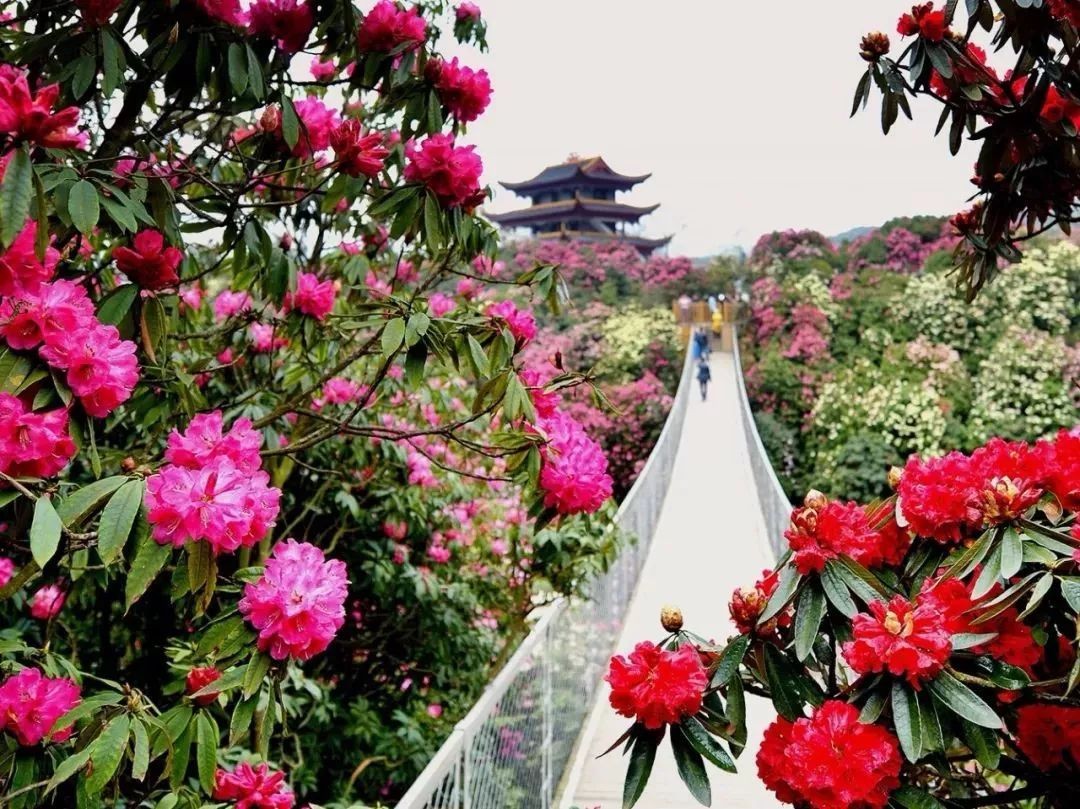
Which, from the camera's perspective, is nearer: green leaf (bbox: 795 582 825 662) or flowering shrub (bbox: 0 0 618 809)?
flowering shrub (bbox: 0 0 618 809)

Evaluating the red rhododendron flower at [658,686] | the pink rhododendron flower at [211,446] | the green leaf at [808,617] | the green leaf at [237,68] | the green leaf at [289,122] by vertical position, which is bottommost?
the red rhododendron flower at [658,686]

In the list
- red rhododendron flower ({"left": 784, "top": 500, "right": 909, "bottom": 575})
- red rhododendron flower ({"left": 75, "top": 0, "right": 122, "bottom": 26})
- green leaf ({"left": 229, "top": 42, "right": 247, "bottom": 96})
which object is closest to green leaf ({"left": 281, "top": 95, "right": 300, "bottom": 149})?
green leaf ({"left": 229, "top": 42, "right": 247, "bottom": 96})

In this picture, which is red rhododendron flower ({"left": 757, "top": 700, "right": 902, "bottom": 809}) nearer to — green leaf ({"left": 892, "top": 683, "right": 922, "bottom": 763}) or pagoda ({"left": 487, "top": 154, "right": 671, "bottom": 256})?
green leaf ({"left": 892, "top": 683, "right": 922, "bottom": 763})

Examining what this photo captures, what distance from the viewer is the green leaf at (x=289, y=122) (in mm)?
1570

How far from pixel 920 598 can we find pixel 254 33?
4.81ft

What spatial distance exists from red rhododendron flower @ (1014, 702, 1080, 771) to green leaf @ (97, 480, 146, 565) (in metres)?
1.14

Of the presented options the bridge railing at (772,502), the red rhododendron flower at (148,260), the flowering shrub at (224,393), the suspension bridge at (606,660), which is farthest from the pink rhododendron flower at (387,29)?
the bridge railing at (772,502)

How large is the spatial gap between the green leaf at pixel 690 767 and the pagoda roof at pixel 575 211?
35915 mm

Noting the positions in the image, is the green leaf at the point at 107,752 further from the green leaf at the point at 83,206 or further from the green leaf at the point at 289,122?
the green leaf at the point at 289,122

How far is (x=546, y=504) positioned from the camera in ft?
5.09

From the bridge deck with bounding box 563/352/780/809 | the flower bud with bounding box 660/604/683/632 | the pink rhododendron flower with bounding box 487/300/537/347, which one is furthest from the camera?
the bridge deck with bounding box 563/352/780/809

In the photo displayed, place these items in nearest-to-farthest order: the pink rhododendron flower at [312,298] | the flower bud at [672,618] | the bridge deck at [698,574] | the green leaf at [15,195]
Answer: the green leaf at [15,195] → the flower bud at [672,618] → the pink rhododendron flower at [312,298] → the bridge deck at [698,574]

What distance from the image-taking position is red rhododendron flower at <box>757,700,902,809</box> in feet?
3.26

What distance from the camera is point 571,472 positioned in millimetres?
1515
